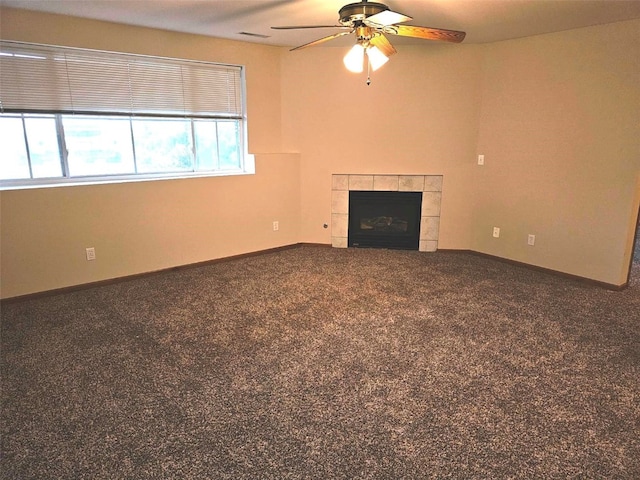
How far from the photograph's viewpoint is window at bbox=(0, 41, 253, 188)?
354cm

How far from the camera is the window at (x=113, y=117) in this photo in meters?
3.54

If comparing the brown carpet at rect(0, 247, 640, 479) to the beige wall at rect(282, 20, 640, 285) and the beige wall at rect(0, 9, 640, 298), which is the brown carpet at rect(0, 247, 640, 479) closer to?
the beige wall at rect(0, 9, 640, 298)

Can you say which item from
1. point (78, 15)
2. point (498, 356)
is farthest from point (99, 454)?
point (78, 15)

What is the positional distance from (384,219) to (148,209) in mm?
2807

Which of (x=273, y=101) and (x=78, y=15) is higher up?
(x=78, y=15)

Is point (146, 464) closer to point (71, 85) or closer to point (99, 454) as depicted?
point (99, 454)

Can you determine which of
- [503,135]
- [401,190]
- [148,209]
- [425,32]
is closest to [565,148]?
[503,135]

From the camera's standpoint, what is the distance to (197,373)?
2562mm

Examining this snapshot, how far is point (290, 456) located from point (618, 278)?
3668 mm

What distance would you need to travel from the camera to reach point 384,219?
532 centimetres

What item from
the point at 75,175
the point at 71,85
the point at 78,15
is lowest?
the point at 75,175

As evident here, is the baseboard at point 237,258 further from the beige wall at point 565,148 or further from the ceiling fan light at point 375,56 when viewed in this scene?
the ceiling fan light at point 375,56

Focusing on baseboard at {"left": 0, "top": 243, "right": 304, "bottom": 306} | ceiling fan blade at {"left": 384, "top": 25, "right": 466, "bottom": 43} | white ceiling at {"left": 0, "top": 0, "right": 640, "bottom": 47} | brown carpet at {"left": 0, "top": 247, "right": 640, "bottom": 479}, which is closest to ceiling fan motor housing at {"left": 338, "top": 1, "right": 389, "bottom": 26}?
ceiling fan blade at {"left": 384, "top": 25, "right": 466, "bottom": 43}

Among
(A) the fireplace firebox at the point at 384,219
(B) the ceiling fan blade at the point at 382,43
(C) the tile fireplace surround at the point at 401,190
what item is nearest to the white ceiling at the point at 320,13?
(B) the ceiling fan blade at the point at 382,43
